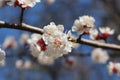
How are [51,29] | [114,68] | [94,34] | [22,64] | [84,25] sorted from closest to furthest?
[51,29], [84,25], [94,34], [114,68], [22,64]

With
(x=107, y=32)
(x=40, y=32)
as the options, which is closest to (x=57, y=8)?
(x=107, y=32)

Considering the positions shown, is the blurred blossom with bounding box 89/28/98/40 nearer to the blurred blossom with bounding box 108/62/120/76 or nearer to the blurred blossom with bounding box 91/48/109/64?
the blurred blossom with bounding box 108/62/120/76

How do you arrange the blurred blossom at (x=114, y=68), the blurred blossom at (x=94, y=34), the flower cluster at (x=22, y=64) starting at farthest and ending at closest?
the flower cluster at (x=22, y=64)
the blurred blossom at (x=114, y=68)
the blurred blossom at (x=94, y=34)

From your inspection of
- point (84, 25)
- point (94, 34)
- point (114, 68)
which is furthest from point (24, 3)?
point (114, 68)

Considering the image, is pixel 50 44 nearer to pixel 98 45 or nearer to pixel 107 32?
pixel 98 45

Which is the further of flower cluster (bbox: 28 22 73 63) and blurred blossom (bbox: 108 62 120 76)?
blurred blossom (bbox: 108 62 120 76)

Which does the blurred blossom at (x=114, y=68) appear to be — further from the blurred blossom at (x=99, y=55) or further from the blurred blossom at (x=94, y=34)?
the blurred blossom at (x=99, y=55)

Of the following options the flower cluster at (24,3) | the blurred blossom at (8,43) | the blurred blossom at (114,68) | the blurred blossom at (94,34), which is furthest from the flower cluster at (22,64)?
the flower cluster at (24,3)

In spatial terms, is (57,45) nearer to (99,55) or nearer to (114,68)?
(114,68)

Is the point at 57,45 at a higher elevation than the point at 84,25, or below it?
below

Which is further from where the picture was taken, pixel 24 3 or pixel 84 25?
pixel 84 25

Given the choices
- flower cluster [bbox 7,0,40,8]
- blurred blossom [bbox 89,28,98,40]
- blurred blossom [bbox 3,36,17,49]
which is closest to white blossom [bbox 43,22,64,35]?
flower cluster [bbox 7,0,40,8]
